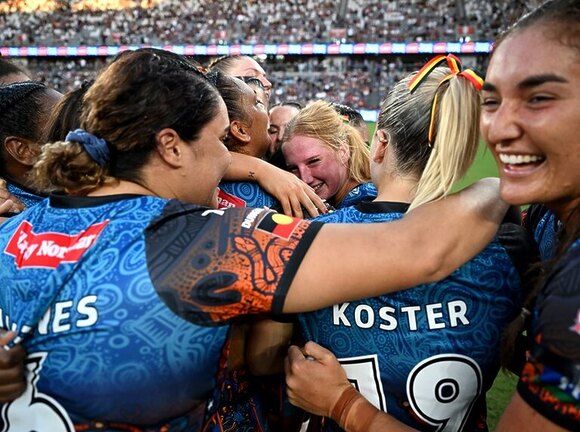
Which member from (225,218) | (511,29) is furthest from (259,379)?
(511,29)

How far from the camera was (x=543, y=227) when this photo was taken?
82.0 inches

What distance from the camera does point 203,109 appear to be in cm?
172

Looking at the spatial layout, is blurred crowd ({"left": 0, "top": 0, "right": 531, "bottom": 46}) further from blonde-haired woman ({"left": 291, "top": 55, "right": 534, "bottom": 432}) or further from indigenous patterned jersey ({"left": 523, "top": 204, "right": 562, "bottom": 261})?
blonde-haired woman ({"left": 291, "top": 55, "right": 534, "bottom": 432})

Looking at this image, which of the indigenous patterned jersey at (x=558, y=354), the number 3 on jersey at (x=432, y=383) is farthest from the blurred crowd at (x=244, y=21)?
the indigenous patterned jersey at (x=558, y=354)

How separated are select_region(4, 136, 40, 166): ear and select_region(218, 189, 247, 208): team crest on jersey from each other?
0.83 meters

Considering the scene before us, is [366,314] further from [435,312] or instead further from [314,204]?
[314,204]

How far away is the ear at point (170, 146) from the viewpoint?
164cm

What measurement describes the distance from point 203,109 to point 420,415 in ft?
3.57

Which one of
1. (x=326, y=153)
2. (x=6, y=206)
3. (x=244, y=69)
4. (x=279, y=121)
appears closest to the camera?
(x=6, y=206)

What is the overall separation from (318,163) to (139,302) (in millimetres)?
1862

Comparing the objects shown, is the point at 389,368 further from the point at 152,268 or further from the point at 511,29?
the point at 511,29

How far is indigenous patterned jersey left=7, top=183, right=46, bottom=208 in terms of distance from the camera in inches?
102

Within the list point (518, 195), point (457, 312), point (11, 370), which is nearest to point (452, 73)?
point (518, 195)

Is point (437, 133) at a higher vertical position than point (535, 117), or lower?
Result: lower
